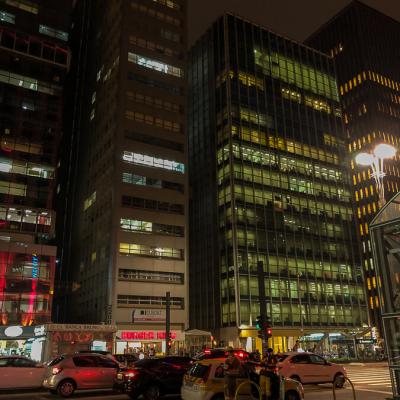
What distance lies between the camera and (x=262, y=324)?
24984mm

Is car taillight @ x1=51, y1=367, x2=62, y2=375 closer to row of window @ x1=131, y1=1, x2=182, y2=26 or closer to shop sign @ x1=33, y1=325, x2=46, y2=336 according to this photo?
shop sign @ x1=33, y1=325, x2=46, y2=336

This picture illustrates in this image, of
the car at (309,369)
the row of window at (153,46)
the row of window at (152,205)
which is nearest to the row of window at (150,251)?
the row of window at (152,205)

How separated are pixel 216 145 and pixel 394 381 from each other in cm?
6766

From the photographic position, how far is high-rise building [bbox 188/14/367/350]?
2697 inches

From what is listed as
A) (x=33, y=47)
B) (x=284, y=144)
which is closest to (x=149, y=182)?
(x=284, y=144)

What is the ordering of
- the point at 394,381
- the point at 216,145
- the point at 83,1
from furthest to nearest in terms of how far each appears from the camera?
the point at 83,1, the point at 216,145, the point at 394,381

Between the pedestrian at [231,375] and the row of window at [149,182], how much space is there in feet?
167

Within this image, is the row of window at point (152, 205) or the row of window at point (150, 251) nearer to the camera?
the row of window at point (150, 251)

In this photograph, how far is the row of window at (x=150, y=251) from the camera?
5962cm

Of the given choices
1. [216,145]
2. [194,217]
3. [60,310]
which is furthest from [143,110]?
[60,310]

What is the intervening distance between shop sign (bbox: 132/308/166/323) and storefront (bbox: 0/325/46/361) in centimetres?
1285

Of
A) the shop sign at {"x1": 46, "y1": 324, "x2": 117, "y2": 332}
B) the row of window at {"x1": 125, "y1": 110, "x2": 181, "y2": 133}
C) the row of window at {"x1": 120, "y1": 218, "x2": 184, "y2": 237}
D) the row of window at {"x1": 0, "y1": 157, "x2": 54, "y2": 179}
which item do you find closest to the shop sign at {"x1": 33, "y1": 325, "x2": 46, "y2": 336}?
the shop sign at {"x1": 46, "y1": 324, "x2": 117, "y2": 332}

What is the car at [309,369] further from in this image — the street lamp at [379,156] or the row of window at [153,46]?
the row of window at [153,46]

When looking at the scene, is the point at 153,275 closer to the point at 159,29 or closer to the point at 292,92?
the point at 159,29
